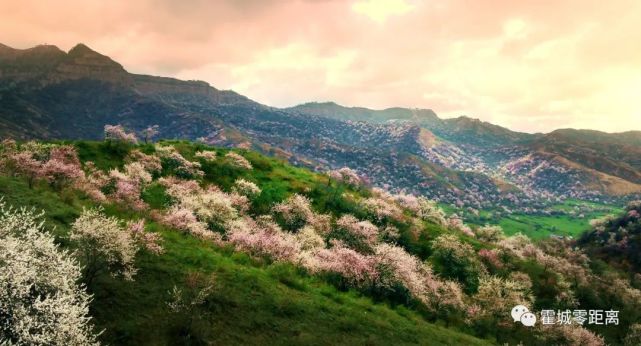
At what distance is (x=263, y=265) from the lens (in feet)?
137

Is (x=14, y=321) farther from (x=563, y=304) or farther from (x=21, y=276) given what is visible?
(x=563, y=304)

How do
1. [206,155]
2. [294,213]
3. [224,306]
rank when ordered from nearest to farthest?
[224,306]
[294,213]
[206,155]

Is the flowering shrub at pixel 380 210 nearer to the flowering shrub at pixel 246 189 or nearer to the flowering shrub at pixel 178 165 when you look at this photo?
the flowering shrub at pixel 246 189

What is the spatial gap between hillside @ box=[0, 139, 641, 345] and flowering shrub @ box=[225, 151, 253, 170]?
1.83 ft

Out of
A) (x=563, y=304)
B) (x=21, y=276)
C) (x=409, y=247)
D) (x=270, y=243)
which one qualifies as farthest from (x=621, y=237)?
(x=21, y=276)

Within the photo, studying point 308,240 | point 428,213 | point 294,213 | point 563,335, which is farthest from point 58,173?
point 428,213

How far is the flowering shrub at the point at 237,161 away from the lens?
4161 inches

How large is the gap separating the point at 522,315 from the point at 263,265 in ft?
112

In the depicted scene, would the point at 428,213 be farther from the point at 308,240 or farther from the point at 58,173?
the point at 58,173

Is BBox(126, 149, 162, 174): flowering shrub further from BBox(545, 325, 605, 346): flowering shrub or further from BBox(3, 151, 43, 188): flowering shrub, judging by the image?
BBox(545, 325, 605, 346): flowering shrub

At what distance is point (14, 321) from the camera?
685 inches

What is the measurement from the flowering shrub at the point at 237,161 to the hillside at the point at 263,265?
557 mm

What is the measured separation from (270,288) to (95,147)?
7512cm

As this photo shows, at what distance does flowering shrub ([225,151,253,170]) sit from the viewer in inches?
4161
